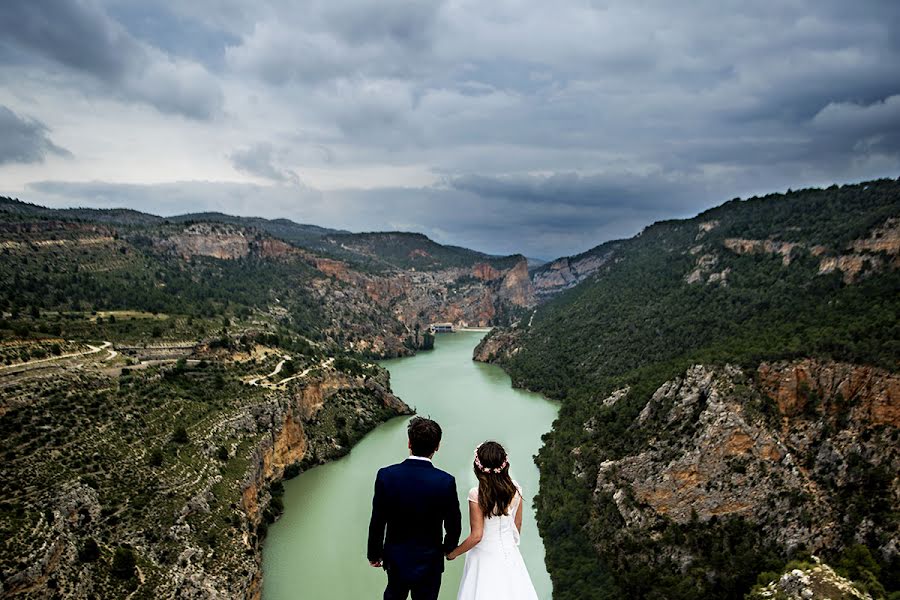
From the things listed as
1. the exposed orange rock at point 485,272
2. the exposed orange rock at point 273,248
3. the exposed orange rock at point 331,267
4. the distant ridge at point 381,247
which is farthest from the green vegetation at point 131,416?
the exposed orange rock at point 485,272

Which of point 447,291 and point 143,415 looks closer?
point 143,415

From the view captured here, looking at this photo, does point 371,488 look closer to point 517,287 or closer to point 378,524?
point 378,524

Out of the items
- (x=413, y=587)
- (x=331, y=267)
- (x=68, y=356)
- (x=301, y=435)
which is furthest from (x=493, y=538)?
(x=331, y=267)

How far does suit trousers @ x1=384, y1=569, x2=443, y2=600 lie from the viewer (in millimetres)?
4539

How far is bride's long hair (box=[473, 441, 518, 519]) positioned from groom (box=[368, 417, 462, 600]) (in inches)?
12.3

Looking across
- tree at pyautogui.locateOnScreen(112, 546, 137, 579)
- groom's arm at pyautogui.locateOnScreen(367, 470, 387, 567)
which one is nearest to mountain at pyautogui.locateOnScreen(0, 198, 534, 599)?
tree at pyautogui.locateOnScreen(112, 546, 137, 579)

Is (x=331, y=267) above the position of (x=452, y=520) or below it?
above

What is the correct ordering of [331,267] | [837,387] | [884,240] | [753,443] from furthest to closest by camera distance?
1. [331,267]
2. [884,240]
3. [753,443]
4. [837,387]

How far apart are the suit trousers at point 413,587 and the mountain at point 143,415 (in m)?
16.3

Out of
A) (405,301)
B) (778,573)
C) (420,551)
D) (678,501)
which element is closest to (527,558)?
(678,501)

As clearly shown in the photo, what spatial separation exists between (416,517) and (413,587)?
2.31 feet

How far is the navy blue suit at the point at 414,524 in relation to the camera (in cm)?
435

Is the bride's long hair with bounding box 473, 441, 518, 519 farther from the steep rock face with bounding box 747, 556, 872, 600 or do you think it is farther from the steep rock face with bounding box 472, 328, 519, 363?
the steep rock face with bounding box 472, 328, 519, 363

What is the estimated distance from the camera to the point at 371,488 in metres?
33.8
